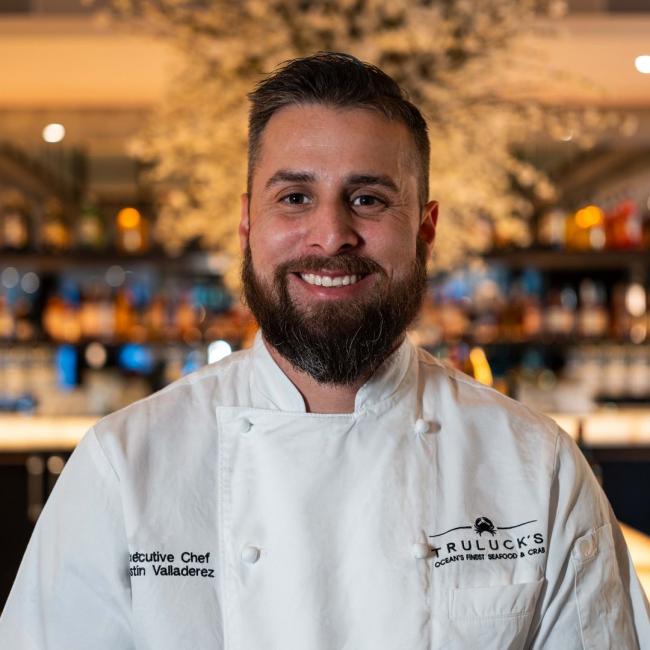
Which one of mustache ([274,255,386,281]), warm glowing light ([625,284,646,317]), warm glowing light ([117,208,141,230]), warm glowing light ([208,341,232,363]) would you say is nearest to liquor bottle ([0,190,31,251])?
warm glowing light ([117,208,141,230])

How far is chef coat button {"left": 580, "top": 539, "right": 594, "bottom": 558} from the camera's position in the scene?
1018mm

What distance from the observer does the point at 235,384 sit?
3.68 ft

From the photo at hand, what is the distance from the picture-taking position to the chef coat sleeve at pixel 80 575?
3.14 feet

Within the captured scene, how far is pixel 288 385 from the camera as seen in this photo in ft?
3.53

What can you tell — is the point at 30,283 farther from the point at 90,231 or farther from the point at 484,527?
the point at 484,527

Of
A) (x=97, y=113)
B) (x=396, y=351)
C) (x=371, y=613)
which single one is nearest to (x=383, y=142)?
(x=396, y=351)

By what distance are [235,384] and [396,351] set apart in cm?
22

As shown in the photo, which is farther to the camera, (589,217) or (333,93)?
(589,217)

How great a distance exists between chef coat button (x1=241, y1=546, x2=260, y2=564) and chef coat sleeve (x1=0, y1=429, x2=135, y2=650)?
0.45 ft

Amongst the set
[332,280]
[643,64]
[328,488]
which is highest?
[643,64]

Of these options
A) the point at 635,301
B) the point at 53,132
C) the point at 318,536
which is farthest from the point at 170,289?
the point at 318,536

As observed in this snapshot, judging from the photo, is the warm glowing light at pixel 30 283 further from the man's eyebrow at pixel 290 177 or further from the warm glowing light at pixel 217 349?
the man's eyebrow at pixel 290 177

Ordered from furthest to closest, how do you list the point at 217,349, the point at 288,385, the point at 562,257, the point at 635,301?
1. the point at 635,301
2. the point at 562,257
3. the point at 217,349
4. the point at 288,385

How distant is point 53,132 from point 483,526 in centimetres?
371
